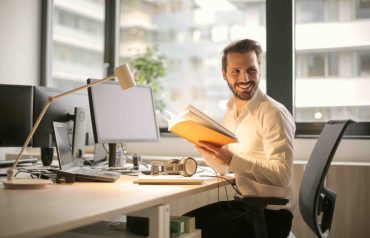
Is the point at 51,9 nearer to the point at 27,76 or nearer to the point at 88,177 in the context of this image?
the point at 27,76

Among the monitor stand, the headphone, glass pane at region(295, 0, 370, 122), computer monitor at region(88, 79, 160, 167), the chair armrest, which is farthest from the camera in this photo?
glass pane at region(295, 0, 370, 122)

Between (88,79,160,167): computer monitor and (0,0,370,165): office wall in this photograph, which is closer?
(88,79,160,167): computer monitor

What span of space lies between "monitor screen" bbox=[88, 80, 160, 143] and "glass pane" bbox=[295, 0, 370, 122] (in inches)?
50.3

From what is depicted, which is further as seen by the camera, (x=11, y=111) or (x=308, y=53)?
(x=308, y=53)

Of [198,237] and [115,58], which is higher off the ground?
[115,58]

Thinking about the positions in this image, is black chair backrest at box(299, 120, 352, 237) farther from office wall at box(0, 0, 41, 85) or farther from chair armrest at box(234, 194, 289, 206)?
office wall at box(0, 0, 41, 85)

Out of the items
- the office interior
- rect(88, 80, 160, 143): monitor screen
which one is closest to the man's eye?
rect(88, 80, 160, 143): monitor screen

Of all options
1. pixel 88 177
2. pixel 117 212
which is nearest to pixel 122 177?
pixel 88 177

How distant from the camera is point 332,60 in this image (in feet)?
11.3

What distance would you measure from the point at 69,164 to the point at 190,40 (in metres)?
2.03

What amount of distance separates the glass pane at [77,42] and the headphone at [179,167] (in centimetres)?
228

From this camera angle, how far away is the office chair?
70.1 inches

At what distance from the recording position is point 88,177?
6.75 feet

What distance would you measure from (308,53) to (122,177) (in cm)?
193
